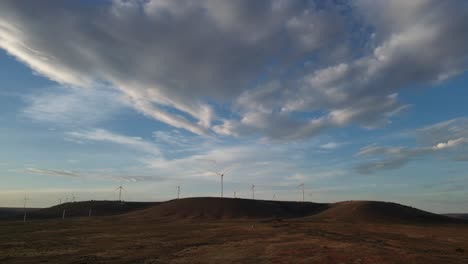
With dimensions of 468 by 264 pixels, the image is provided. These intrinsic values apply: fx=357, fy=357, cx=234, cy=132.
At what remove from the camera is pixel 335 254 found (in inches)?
1395

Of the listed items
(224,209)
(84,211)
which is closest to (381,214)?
(224,209)

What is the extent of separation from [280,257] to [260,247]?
7.95 meters

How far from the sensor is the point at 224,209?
151125mm

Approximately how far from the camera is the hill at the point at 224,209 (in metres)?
142

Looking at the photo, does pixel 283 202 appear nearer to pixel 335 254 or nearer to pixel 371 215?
pixel 371 215

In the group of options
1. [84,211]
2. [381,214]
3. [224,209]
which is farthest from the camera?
[84,211]

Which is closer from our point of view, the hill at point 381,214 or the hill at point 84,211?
the hill at point 381,214

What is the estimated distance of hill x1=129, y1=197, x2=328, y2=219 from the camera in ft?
467

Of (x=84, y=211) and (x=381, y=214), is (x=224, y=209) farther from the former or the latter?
(x=84, y=211)

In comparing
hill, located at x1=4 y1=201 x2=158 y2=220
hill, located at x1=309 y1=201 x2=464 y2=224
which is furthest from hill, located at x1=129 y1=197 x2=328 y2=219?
hill, located at x1=4 y1=201 x2=158 y2=220

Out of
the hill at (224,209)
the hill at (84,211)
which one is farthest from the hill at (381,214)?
the hill at (84,211)

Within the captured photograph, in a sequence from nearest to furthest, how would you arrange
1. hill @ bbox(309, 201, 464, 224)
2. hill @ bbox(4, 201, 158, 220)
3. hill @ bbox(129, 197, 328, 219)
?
1. hill @ bbox(309, 201, 464, 224)
2. hill @ bbox(129, 197, 328, 219)
3. hill @ bbox(4, 201, 158, 220)

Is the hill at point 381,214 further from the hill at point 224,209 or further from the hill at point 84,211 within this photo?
the hill at point 84,211

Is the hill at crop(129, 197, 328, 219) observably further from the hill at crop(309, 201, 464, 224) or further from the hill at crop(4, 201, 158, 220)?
the hill at crop(4, 201, 158, 220)
